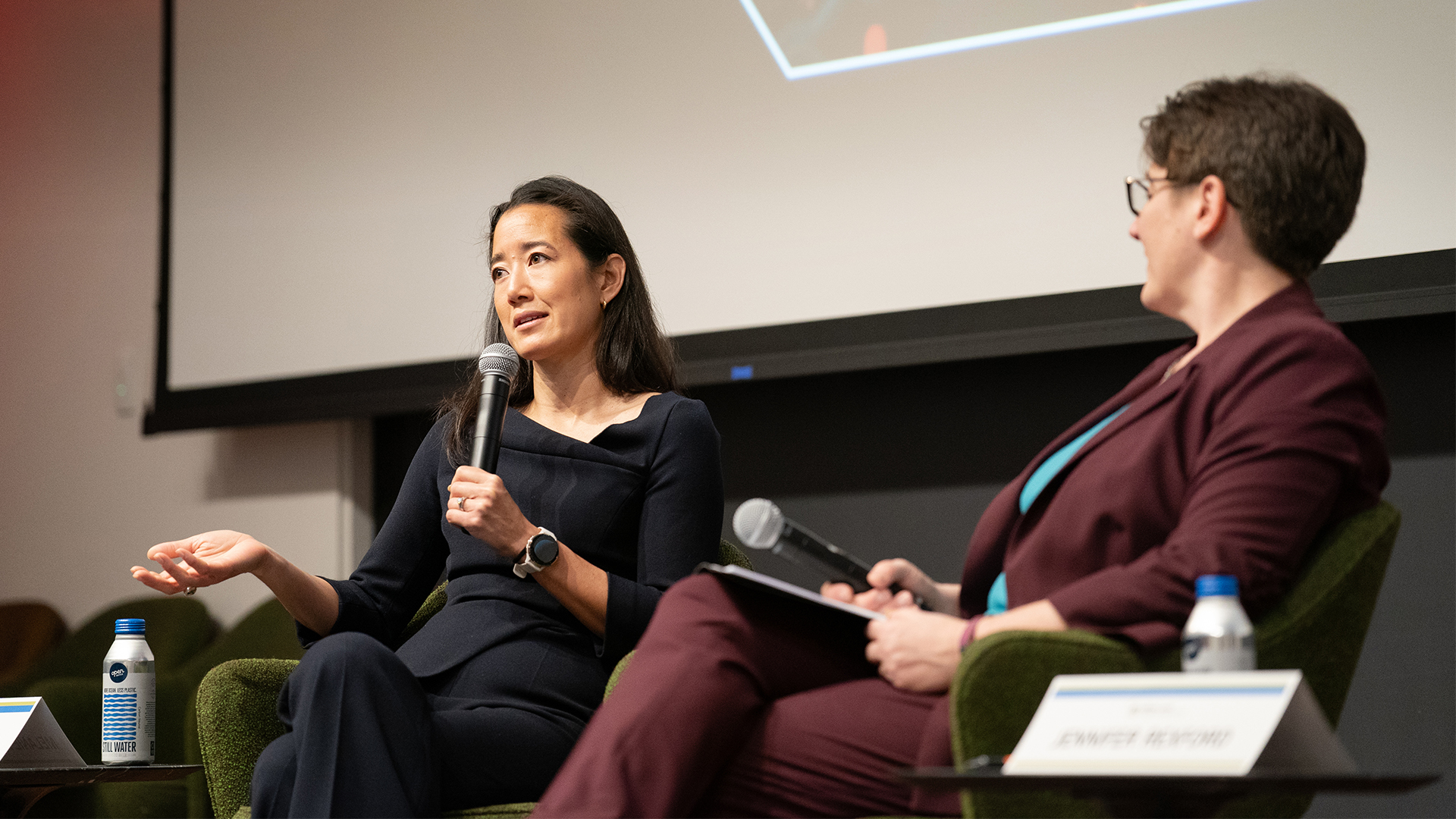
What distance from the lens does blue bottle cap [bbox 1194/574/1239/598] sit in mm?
1184

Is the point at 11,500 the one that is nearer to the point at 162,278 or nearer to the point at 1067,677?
the point at 162,278

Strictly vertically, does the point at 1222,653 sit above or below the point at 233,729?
above

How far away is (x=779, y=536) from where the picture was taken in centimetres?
136

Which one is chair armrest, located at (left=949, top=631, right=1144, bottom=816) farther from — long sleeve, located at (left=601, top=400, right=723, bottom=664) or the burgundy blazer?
long sleeve, located at (left=601, top=400, right=723, bottom=664)

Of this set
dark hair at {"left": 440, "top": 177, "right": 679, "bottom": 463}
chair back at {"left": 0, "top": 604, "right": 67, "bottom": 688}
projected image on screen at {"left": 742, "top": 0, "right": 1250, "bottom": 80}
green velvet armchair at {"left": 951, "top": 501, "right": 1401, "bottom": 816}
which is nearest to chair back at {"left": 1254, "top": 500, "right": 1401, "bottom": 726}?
green velvet armchair at {"left": 951, "top": 501, "right": 1401, "bottom": 816}

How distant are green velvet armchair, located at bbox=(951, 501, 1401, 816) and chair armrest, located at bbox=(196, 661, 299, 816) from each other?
40.9 inches

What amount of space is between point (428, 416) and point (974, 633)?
2.82 meters

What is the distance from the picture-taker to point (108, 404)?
4.46 metres

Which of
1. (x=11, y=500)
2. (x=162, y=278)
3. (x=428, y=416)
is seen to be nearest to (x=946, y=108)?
(x=428, y=416)

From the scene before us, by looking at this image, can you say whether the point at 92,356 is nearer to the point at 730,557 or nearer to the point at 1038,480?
the point at 730,557

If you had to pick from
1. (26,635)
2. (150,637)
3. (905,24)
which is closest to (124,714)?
(150,637)

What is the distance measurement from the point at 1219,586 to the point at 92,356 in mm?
4216

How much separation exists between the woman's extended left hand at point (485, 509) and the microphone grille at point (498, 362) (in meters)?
0.16

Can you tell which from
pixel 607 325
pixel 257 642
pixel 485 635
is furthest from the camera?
pixel 257 642
